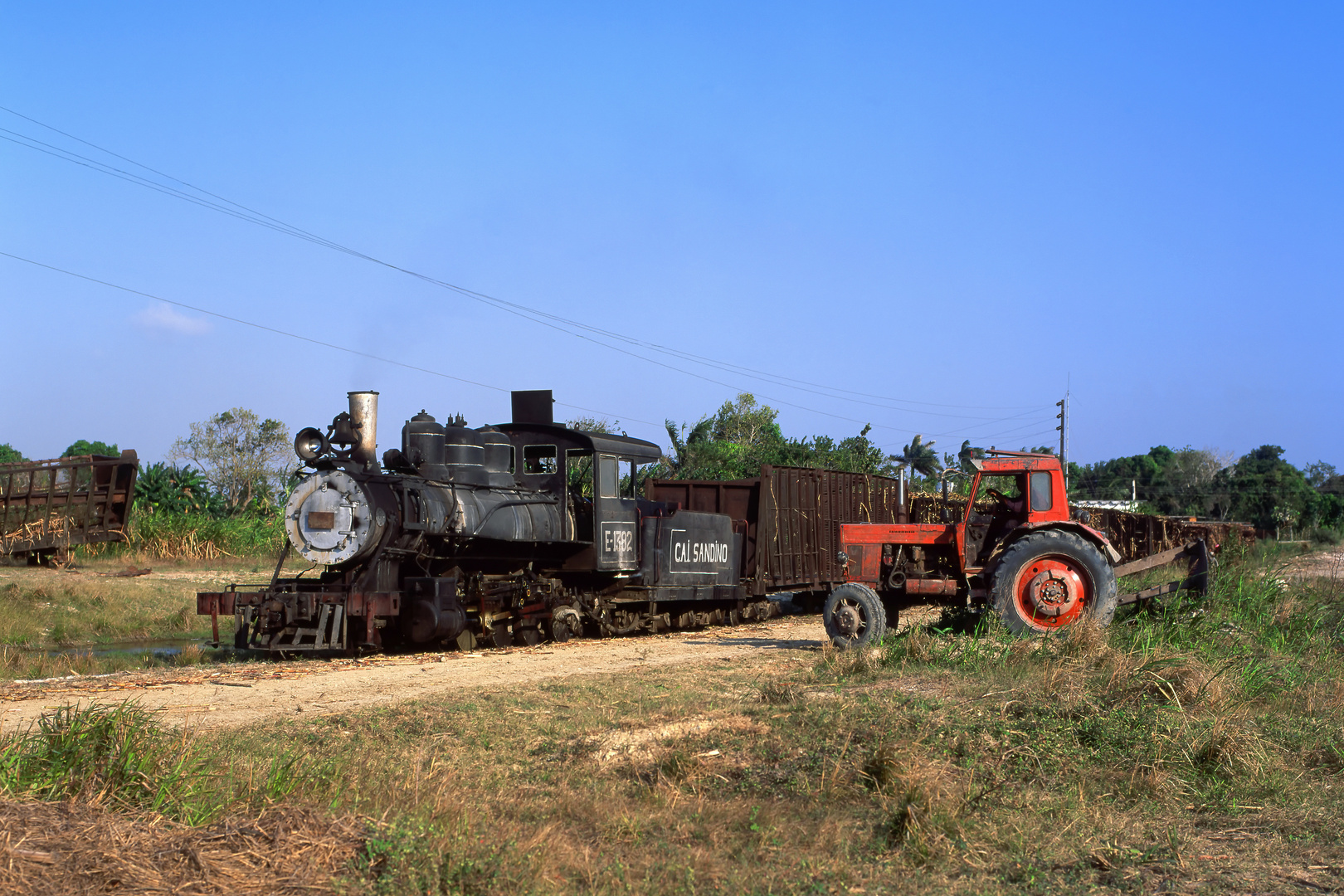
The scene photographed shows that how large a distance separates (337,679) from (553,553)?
5.17 m

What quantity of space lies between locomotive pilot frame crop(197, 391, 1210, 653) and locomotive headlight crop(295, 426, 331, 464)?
3 cm

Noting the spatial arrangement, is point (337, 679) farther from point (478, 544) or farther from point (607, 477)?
point (607, 477)

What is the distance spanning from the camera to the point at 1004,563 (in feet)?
38.7

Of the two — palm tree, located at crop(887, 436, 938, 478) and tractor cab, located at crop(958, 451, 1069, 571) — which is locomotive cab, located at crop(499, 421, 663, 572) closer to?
tractor cab, located at crop(958, 451, 1069, 571)

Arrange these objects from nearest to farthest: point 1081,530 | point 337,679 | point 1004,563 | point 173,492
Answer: point 337,679 → point 1004,563 → point 1081,530 → point 173,492

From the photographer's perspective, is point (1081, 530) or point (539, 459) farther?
point (539, 459)

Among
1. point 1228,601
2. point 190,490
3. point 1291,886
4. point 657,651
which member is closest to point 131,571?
point 190,490

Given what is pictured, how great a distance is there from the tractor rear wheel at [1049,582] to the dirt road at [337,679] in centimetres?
230

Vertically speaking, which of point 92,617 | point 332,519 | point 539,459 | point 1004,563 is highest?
point 539,459

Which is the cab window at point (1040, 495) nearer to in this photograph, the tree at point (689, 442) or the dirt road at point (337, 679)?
the dirt road at point (337, 679)

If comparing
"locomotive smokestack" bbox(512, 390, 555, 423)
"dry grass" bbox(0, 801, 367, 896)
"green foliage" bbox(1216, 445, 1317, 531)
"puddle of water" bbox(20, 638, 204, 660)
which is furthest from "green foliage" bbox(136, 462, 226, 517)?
"green foliage" bbox(1216, 445, 1317, 531)

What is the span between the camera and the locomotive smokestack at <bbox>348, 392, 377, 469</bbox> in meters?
14.0

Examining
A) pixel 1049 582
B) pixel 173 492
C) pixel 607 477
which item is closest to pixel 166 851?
pixel 1049 582

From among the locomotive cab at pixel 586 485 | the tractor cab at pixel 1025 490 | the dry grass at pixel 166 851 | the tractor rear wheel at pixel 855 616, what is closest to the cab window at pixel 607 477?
the locomotive cab at pixel 586 485
